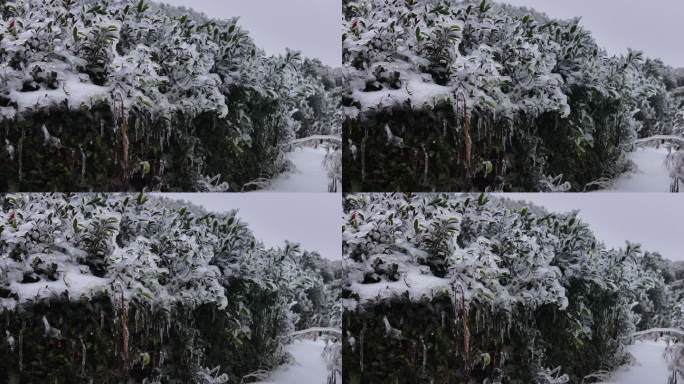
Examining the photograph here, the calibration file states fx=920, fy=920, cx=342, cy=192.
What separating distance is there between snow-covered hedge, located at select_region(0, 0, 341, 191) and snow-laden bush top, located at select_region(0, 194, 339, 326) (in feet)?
0.32

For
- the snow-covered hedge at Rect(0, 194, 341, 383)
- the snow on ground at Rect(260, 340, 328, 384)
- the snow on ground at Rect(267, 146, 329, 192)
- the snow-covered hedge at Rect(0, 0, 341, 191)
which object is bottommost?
the snow on ground at Rect(260, 340, 328, 384)

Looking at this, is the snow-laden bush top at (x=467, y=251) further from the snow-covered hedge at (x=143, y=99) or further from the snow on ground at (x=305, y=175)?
the snow-covered hedge at (x=143, y=99)

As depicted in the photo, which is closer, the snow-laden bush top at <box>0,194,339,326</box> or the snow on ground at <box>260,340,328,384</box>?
the snow-laden bush top at <box>0,194,339,326</box>

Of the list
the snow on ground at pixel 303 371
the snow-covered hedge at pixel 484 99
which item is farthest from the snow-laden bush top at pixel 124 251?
the snow-covered hedge at pixel 484 99

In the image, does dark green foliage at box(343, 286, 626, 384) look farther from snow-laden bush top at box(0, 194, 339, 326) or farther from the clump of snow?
snow-laden bush top at box(0, 194, 339, 326)

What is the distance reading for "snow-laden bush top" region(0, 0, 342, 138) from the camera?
363 cm

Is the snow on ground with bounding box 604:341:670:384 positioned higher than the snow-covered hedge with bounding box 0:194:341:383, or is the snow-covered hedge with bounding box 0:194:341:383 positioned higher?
the snow-covered hedge with bounding box 0:194:341:383

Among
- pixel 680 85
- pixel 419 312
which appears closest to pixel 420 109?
pixel 419 312

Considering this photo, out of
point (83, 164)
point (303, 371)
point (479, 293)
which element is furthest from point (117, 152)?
point (479, 293)

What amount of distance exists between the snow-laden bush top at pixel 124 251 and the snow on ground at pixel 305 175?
0.23 meters

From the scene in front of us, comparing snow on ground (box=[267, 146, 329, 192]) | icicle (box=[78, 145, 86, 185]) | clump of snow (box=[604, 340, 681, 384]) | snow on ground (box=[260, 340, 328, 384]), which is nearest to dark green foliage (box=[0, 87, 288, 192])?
icicle (box=[78, 145, 86, 185])

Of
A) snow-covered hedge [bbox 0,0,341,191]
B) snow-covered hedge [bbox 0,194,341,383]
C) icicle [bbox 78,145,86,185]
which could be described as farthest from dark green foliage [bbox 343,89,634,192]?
icicle [bbox 78,145,86,185]

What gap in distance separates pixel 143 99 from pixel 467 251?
4.70 feet

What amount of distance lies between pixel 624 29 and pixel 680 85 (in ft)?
1.07
